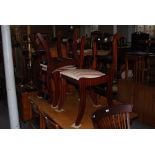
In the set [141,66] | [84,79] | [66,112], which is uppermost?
[84,79]

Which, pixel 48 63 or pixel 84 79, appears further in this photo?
pixel 48 63

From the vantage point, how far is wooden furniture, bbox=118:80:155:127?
116 inches

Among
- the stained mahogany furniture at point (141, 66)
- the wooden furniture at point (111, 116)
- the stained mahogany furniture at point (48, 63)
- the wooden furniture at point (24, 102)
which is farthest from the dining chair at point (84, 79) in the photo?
the stained mahogany furniture at point (141, 66)

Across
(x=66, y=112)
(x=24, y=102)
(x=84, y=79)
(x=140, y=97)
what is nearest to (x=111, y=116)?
(x=84, y=79)

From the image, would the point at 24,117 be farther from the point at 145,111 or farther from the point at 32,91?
the point at 145,111

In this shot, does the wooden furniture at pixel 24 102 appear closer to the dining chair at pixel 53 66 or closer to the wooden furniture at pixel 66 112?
the wooden furniture at pixel 66 112

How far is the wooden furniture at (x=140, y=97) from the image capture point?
295cm

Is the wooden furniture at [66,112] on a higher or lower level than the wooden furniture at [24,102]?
higher

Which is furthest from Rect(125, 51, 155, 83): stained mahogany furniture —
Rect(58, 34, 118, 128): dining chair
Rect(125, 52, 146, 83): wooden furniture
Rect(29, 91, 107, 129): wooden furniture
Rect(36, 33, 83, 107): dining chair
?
Rect(58, 34, 118, 128): dining chair

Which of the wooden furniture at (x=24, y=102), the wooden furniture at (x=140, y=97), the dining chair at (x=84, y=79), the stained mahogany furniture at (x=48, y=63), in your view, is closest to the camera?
the dining chair at (x=84, y=79)

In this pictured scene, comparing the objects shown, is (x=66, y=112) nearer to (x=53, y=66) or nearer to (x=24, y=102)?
(x=53, y=66)

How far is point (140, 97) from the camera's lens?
10.2 ft
